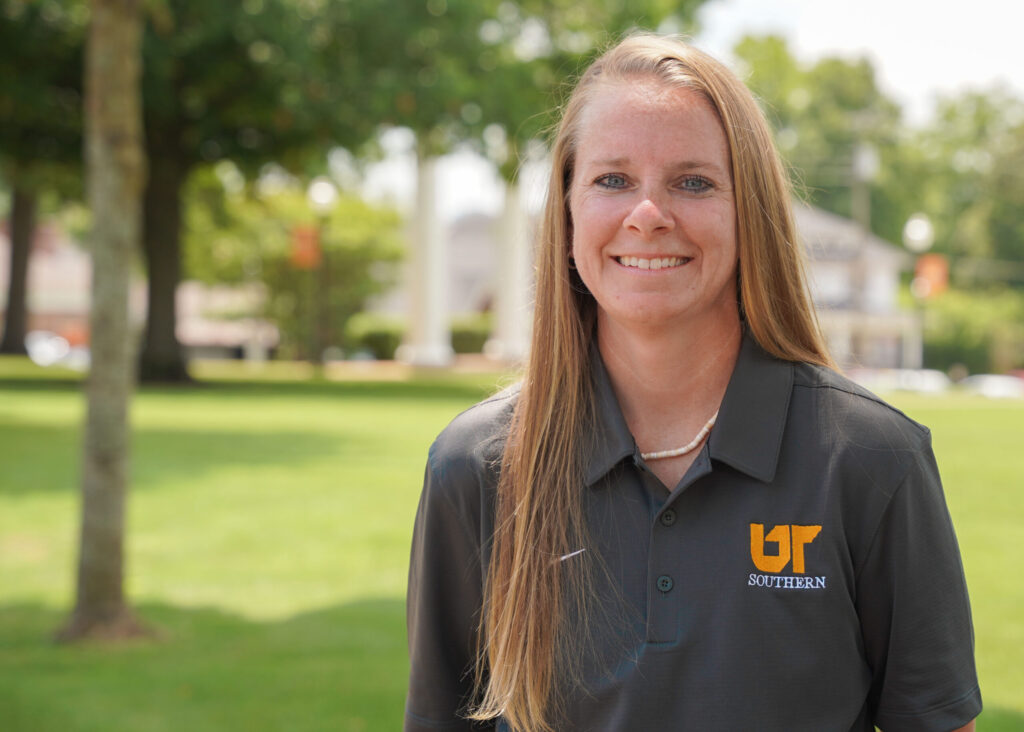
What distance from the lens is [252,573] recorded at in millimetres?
8758

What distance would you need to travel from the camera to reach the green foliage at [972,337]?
59.8 metres

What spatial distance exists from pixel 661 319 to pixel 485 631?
0.66m

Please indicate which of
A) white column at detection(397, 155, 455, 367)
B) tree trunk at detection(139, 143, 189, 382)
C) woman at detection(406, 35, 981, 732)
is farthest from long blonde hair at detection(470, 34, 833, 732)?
white column at detection(397, 155, 455, 367)

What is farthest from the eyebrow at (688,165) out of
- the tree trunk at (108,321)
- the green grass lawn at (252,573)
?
the tree trunk at (108,321)

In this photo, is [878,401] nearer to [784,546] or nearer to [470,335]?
[784,546]

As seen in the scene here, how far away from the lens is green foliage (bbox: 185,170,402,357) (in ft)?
157

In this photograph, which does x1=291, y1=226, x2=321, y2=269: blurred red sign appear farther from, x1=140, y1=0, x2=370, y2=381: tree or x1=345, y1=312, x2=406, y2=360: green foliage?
x1=345, y1=312, x2=406, y2=360: green foliage

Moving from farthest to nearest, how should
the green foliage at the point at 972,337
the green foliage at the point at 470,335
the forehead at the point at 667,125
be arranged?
1. the green foliage at the point at 972,337
2. the green foliage at the point at 470,335
3. the forehead at the point at 667,125

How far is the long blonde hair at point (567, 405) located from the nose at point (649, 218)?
13cm

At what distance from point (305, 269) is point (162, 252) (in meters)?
20.2

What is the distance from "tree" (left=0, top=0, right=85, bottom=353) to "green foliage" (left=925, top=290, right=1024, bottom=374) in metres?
43.1

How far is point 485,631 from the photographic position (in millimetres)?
2246

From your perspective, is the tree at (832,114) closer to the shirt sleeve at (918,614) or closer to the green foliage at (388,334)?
the green foliage at (388,334)

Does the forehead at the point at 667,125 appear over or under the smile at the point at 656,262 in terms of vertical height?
over
